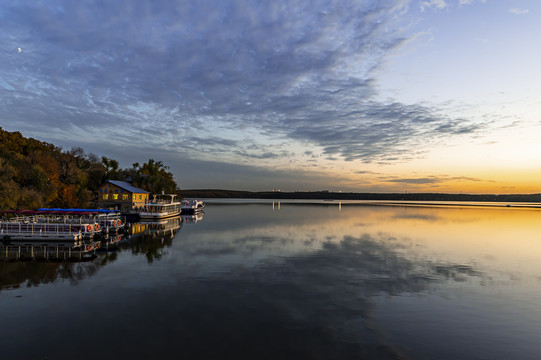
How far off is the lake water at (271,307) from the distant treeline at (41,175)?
1205 inches

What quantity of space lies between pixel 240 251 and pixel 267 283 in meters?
14.0

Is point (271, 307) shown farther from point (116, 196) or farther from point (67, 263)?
point (116, 196)

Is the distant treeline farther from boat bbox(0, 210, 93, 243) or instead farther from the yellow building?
boat bbox(0, 210, 93, 243)

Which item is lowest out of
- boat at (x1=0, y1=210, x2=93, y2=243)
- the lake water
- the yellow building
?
the lake water

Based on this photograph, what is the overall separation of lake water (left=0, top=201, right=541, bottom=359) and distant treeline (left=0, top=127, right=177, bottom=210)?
30615mm

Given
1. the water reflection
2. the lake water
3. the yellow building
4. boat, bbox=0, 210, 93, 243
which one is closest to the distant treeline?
the yellow building

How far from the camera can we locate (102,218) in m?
54.2

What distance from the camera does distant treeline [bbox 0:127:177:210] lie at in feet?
170

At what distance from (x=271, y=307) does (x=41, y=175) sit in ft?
200

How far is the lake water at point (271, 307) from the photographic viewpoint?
13.8 metres

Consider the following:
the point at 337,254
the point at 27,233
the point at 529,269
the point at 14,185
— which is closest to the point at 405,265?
the point at 337,254

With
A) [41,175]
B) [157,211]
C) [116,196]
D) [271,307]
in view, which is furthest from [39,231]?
[116,196]

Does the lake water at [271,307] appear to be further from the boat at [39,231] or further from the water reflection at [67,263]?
the boat at [39,231]

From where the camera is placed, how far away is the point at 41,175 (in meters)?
59.4
